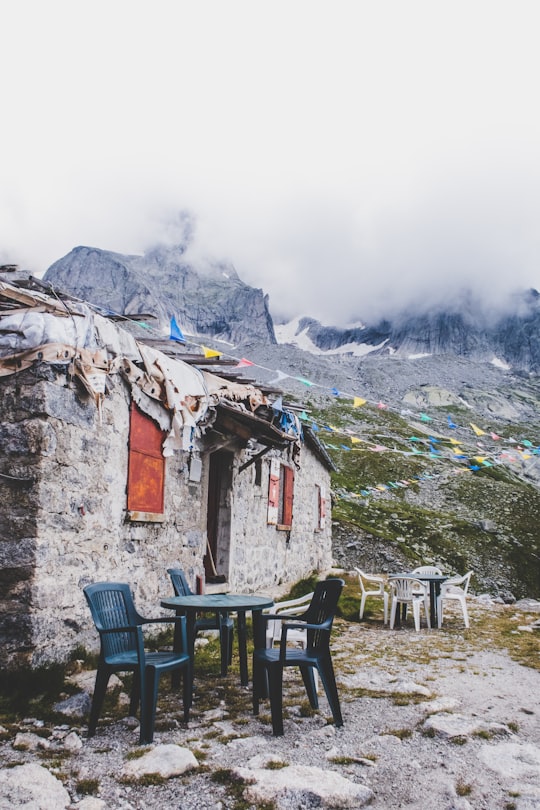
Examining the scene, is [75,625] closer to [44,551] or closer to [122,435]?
[44,551]

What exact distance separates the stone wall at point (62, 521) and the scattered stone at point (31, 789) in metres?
1.42

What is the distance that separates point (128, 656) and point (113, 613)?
0.36 meters

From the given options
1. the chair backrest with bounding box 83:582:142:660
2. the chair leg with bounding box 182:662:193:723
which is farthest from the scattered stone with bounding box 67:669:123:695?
the chair leg with bounding box 182:662:193:723

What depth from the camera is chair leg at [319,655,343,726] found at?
399cm

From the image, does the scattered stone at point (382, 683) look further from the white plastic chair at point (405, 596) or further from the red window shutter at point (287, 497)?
the red window shutter at point (287, 497)

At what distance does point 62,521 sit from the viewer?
4891mm

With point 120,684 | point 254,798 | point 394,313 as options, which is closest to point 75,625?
point 120,684

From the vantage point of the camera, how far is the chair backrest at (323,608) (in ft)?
13.5

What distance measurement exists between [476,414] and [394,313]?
102 metres

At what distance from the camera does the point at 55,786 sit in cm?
294

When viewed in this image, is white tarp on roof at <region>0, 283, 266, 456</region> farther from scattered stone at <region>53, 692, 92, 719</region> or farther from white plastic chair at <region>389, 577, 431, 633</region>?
white plastic chair at <region>389, 577, 431, 633</region>

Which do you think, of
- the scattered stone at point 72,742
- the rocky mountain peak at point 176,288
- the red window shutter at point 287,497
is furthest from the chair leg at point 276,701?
the rocky mountain peak at point 176,288

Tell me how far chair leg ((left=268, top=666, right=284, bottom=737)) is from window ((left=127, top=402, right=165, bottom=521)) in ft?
8.43

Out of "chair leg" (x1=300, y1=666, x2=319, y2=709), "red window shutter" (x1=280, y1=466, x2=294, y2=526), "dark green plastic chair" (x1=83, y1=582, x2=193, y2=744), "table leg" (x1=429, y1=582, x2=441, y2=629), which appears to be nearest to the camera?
"dark green plastic chair" (x1=83, y1=582, x2=193, y2=744)
